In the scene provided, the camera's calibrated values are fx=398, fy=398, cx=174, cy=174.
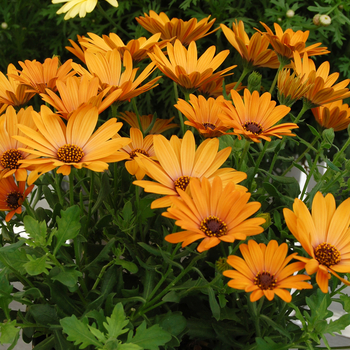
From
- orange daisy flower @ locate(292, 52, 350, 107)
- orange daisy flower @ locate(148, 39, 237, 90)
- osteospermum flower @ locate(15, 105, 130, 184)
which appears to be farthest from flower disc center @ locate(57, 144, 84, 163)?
orange daisy flower @ locate(292, 52, 350, 107)

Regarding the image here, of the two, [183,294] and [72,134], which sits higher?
[72,134]

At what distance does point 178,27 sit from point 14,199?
253mm

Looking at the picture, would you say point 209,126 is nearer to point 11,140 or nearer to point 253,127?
point 253,127

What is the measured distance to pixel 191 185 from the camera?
0.27 m

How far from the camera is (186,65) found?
416 mm

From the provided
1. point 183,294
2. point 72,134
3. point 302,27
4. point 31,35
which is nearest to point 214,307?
point 183,294

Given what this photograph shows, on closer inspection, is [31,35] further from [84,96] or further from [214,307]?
[214,307]

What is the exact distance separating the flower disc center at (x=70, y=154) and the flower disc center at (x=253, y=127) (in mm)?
143

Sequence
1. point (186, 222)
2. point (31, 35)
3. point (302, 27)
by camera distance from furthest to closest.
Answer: point (31, 35), point (302, 27), point (186, 222)

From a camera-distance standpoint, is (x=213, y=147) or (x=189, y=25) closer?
(x=213, y=147)

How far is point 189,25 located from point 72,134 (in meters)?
0.20

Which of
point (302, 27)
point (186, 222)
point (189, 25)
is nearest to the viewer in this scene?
point (186, 222)

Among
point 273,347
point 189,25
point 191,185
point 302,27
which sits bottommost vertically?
point 273,347

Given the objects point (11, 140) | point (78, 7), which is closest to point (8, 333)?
point (11, 140)
